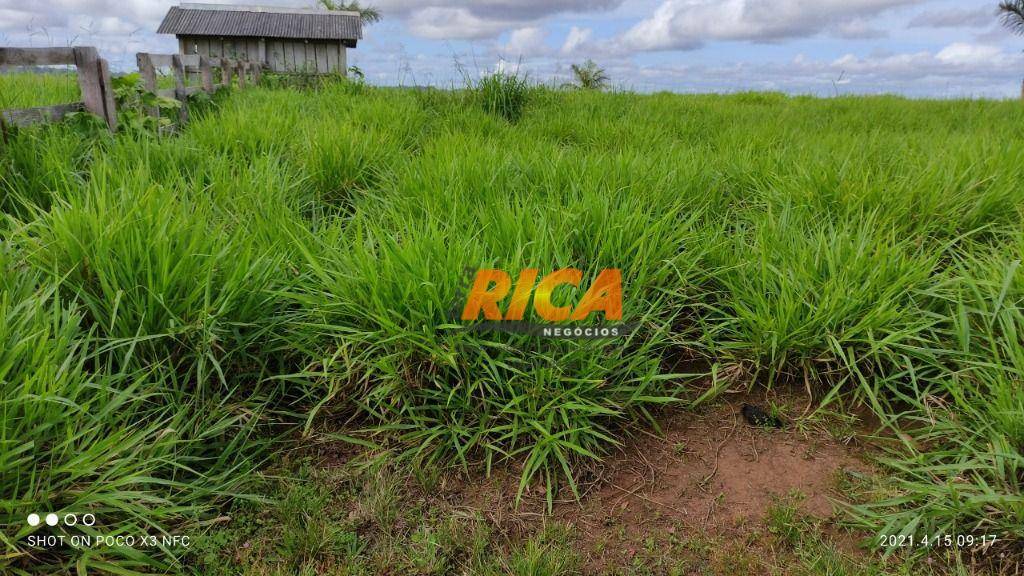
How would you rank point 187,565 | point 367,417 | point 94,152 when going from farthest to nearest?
1. point 94,152
2. point 367,417
3. point 187,565

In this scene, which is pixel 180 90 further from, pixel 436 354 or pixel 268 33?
pixel 268 33

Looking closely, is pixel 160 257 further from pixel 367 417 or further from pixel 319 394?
pixel 367 417

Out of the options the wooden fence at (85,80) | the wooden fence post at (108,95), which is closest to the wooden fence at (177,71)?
the wooden fence at (85,80)

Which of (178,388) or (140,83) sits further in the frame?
(140,83)

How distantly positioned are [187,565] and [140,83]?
174 inches

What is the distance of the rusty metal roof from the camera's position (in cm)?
1497

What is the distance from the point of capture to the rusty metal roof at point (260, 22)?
589 inches

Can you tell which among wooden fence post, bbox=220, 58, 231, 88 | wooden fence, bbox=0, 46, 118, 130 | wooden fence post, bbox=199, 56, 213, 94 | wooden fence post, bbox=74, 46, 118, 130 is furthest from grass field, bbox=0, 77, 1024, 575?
wooden fence post, bbox=220, 58, 231, 88

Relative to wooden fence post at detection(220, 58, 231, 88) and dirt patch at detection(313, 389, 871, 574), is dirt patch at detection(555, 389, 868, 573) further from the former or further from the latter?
wooden fence post at detection(220, 58, 231, 88)

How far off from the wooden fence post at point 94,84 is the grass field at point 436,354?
0.80m

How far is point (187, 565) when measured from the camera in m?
1.59

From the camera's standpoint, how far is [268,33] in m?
14.9

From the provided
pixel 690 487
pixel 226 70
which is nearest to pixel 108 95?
pixel 690 487

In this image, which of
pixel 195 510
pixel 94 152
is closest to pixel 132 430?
pixel 195 510
